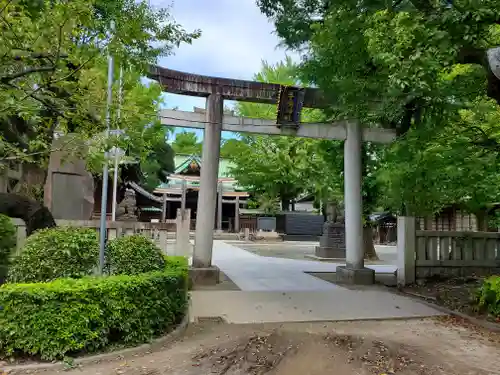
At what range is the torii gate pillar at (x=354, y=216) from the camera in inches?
373

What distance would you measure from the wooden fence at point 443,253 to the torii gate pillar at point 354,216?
2.85 ft

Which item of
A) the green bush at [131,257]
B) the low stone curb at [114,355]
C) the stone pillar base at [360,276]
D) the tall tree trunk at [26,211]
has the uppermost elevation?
the tall tree trunk at [26,211]

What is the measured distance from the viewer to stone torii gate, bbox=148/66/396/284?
905cm

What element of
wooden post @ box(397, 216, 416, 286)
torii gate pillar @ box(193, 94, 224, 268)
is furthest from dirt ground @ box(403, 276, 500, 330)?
torii gate pillar @ box(193, 94, 224, 268)

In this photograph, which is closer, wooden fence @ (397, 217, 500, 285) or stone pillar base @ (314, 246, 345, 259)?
wooden fence @ (397, 217, 500, 285)

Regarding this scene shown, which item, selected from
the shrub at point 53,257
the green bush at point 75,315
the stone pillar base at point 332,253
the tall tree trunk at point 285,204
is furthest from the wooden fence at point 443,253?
the tall tree trunk at point 285,204

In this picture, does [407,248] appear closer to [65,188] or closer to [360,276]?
[360,276]

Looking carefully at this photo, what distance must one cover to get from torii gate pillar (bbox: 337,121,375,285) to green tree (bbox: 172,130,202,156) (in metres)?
31.4

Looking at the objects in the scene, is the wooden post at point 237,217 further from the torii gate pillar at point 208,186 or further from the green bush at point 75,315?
the green bush at point 75,315

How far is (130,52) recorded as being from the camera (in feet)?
14.1

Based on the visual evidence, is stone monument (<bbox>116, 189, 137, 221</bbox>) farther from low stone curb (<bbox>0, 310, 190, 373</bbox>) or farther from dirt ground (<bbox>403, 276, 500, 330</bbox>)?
low stone curb (<bbox>0, 310, 190, 373</bbox>)

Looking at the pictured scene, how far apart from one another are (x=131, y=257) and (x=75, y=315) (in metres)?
1.34

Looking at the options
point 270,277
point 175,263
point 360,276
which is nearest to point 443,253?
point 360,276

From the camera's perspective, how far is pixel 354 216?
9.68 meters
